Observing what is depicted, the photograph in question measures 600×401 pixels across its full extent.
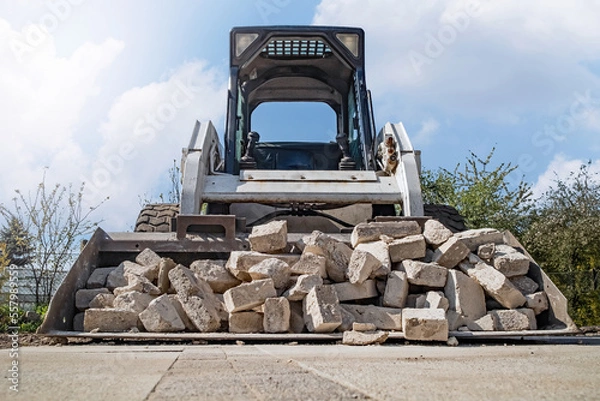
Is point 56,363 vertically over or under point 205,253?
under

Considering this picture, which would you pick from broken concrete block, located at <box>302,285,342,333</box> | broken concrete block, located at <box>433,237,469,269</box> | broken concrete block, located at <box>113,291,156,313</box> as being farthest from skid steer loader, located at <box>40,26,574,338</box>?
broken concrete block, located at <box>302,285,342,333</box>

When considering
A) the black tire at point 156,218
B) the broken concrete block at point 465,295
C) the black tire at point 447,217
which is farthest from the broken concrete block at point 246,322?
the black tire at point 447,217

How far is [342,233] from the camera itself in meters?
5.13

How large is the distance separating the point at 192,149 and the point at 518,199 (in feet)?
33.2

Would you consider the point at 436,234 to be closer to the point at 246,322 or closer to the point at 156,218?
the point at 246,322

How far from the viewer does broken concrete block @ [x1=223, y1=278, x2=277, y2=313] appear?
12.8 ft

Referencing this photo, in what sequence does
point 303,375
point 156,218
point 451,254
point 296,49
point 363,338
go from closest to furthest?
point 303,375
point 363,338
point 451,254
point 156,218
point 296,49

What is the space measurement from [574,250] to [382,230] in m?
8.33

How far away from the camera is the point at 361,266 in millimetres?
4098

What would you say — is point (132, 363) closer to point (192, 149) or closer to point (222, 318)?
point (222, 318)

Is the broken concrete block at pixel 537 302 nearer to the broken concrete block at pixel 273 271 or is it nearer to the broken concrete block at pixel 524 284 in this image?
the broken concrete block at pixel 524 284

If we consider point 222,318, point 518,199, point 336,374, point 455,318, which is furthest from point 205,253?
point 518,199

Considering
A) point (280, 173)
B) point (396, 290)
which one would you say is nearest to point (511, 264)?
point (396, 290)

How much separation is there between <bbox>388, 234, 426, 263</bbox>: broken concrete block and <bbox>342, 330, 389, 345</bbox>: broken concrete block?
939mm
